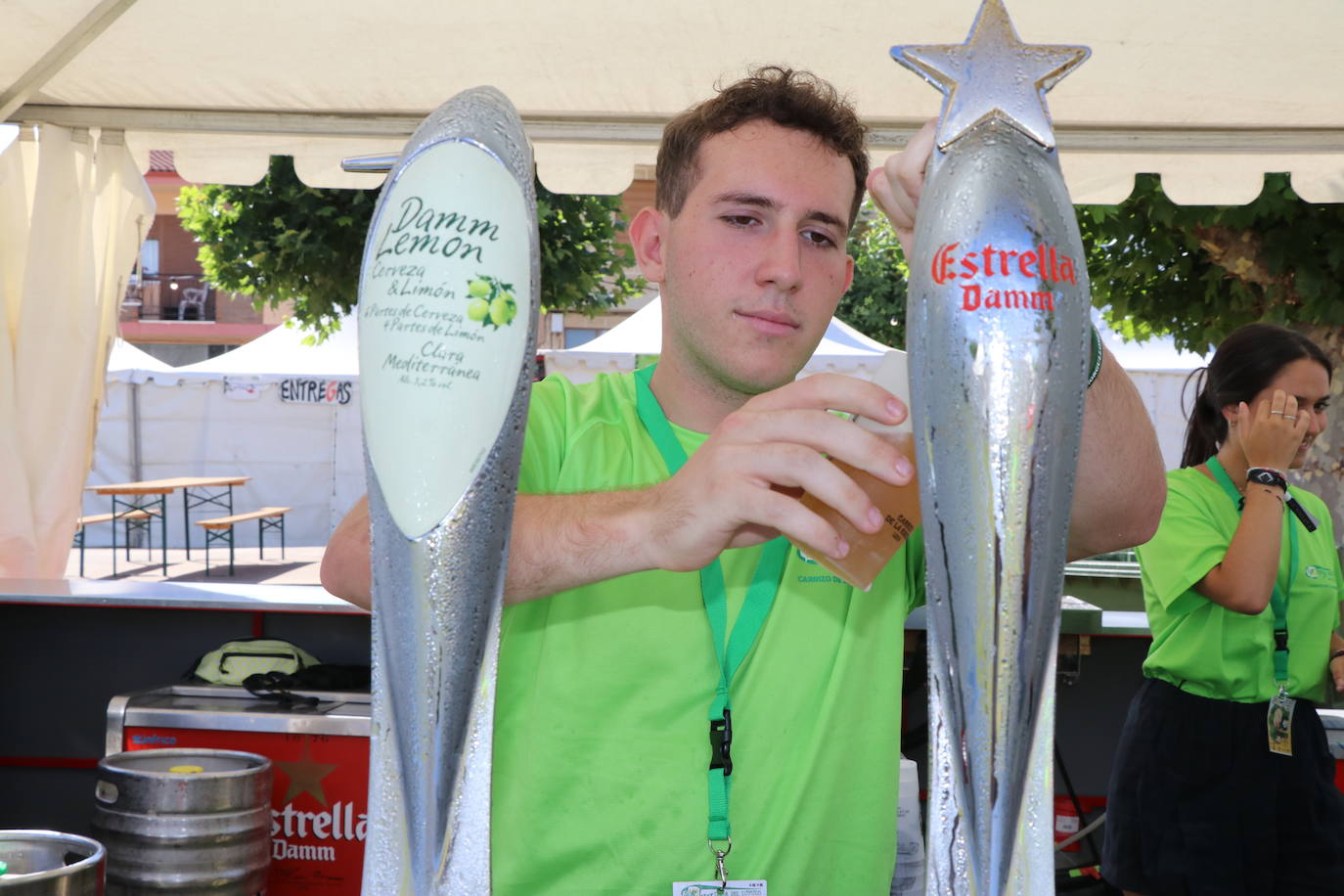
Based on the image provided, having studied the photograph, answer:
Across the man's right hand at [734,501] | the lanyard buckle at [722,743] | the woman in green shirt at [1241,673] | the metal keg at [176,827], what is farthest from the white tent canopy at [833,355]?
the man's right hand at [734,501]

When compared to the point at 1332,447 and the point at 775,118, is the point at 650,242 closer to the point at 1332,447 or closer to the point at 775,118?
the point at 775,118

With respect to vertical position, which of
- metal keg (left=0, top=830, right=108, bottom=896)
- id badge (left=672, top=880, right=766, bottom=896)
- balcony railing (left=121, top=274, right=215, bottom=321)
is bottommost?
metal keg (left=0, top=830, right=108, bottom=896)

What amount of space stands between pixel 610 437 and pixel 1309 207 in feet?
12.6

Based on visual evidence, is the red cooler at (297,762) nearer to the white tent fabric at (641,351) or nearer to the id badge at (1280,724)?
the id badge at (1280,724)

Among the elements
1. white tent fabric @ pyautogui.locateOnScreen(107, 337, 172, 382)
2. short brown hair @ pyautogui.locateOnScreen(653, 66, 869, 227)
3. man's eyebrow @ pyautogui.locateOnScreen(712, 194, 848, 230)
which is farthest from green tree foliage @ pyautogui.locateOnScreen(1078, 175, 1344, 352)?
white tent fabric @ pyautogui.locateOnScreen(107, 337, 172, 382)

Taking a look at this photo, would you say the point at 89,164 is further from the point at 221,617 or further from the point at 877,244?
the point at 877,244

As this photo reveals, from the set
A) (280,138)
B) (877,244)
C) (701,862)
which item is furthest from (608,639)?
(877,244)

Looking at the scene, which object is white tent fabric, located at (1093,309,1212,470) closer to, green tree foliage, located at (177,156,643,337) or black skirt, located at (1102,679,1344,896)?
green tree foliage, located at (177,156,643,337)

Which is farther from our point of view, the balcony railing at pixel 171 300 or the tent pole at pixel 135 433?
the balcony railing at pixel 171 300

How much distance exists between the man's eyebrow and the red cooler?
84.4 inches

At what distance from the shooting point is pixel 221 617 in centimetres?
346

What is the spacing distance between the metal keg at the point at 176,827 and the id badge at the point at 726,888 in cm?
168

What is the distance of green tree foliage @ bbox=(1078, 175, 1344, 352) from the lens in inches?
164

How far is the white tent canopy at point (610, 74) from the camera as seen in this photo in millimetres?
2660
